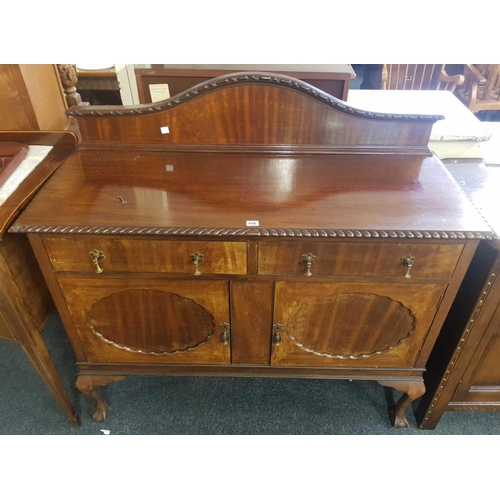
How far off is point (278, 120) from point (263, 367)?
53cm

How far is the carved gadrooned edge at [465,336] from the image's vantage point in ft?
2.49

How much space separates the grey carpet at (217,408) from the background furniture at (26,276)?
0.43 feet

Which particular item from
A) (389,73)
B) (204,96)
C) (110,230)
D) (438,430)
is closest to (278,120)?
(204,96)

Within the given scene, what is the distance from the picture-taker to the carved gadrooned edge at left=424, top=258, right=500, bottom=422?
76 cm

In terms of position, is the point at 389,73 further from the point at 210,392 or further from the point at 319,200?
the point at 210,392

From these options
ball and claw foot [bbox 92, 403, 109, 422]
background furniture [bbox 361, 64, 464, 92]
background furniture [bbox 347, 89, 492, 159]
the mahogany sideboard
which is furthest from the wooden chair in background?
ball and claw foot [bbox 92, 403, 109, 422]

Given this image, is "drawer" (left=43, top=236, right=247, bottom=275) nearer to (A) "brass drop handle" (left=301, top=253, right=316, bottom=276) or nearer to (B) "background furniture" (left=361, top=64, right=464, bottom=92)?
(A) "brass drop handle" (left=301, top=253, right=316, bottom=276)

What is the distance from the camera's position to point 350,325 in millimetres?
848

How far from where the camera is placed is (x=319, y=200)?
748mm

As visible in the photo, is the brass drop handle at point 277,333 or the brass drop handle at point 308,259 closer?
the brass drop handle at point 308,259

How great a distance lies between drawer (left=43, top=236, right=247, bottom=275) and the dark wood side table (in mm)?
445

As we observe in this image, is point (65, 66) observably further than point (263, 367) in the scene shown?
Yes

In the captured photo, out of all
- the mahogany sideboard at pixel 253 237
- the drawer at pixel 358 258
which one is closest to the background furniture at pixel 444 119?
the mahogany sideboard at pixel 253 237

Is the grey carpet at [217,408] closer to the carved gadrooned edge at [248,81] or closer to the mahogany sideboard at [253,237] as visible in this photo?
the mahogany sideboard at [253,237]
